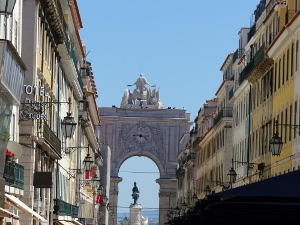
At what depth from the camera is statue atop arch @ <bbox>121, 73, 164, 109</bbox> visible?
166m

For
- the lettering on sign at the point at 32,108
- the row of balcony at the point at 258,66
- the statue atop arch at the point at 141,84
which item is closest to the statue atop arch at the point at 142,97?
the statue atop arch at the point at 141,84

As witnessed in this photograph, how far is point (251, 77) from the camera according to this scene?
208 feet

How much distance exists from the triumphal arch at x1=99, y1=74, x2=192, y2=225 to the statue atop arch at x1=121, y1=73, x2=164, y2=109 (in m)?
2.81

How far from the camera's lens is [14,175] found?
114ft

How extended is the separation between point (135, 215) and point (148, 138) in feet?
34.4

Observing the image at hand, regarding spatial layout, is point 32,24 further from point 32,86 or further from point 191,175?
point 191,175

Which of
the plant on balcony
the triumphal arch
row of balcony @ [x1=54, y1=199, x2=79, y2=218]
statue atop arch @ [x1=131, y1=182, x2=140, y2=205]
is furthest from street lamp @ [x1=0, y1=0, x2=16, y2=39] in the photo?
statue atop arch @ [x1=131, y1=182, x2=140, y2=205]

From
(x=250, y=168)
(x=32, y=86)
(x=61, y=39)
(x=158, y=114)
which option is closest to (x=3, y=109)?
(x=32, y=86)

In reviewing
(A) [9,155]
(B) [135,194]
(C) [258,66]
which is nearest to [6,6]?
(A) [9,155]

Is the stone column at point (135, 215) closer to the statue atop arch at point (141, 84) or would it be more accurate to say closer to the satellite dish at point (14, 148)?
the statue atop arch at point (141, 84)

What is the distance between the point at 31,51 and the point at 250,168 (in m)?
24.9

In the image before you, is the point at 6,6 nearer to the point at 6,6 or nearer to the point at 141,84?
the point at 6,6

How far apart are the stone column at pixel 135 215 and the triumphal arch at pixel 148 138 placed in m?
3.03

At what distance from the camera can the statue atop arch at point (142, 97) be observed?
165750 mm
